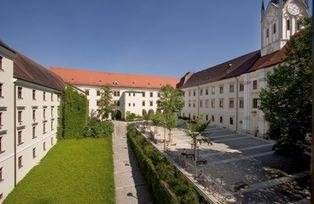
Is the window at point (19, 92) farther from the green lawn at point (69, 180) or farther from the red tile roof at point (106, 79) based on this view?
the red tile roof at point (106, 79)

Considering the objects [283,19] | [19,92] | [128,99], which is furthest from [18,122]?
[128,99]

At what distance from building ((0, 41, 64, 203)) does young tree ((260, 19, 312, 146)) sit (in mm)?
18554

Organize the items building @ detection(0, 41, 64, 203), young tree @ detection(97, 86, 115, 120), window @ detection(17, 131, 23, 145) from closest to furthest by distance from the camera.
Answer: building @ detection(0, 41, 64, 203) → window @ detection(17, 131, 23, 145) → young tree @ detection(97, 86, 115, 120)

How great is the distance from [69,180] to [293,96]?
55.4 ft

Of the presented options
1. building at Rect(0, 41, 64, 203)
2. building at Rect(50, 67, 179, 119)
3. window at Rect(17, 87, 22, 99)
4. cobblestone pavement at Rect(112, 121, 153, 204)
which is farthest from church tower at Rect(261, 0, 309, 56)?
building at Rect(50, 67, 179, 119)

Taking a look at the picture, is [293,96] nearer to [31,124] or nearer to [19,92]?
[19,92]

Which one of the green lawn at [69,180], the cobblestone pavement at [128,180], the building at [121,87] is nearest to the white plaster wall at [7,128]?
the green lawn at [69,180]

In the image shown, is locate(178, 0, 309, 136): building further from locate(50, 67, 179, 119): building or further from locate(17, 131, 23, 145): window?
locate(17, 131, 23, 145): window

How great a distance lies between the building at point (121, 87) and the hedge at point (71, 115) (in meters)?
21.2

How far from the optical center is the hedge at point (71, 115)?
3378 centimetres

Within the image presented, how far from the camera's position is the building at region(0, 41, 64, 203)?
637 inches

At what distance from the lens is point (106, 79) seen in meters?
60.4

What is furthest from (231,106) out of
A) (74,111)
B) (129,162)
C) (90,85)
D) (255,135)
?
(90,85)

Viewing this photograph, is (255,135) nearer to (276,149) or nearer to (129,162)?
(276,149)
